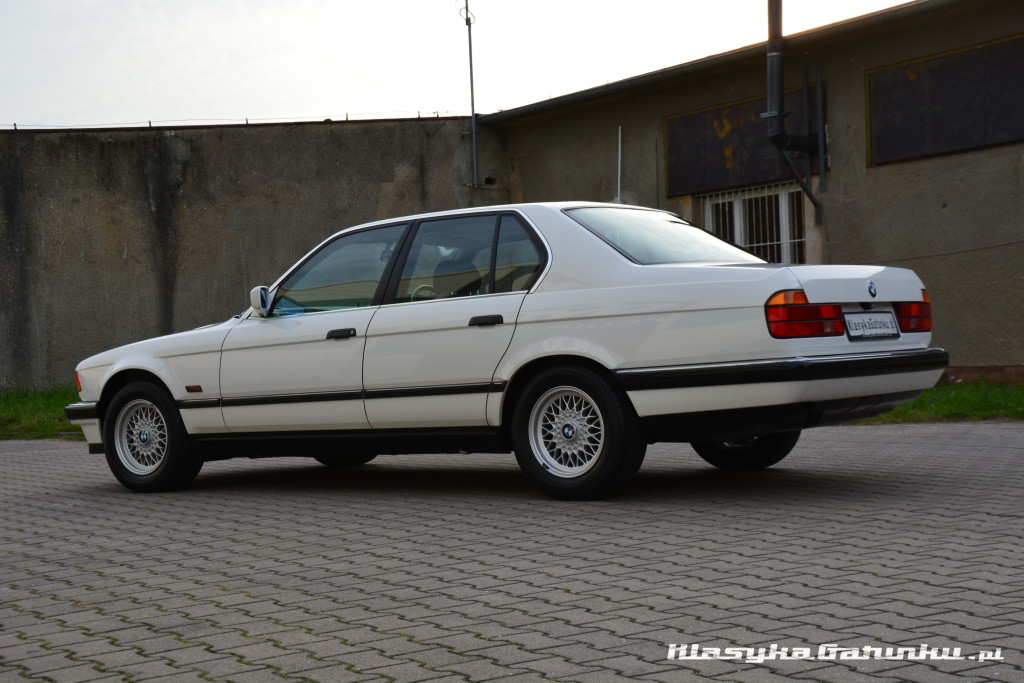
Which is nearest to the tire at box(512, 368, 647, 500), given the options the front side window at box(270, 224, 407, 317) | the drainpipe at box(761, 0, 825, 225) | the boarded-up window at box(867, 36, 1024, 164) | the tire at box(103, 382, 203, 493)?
the front side window at box(270, 224, 407, 317)

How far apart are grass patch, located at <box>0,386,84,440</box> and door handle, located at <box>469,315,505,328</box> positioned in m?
8.32

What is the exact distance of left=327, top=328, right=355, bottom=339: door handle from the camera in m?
7.30

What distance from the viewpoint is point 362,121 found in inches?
742

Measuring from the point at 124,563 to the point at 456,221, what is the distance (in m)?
2.88

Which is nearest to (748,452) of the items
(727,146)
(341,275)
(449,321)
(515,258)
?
(515,258)

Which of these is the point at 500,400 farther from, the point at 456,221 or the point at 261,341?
the point at 261,341

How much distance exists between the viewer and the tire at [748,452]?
25.6 feet

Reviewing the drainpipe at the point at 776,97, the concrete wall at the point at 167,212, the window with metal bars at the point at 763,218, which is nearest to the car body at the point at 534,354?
the drainpipe at the point at 776,97

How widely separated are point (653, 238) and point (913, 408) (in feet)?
19.7

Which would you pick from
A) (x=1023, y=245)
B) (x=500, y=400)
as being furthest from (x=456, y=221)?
(x=1023, y=245)

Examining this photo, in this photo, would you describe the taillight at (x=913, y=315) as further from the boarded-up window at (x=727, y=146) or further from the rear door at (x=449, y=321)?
the boarded-up window at (x=727, y=146)

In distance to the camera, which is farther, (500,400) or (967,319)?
(967,319)

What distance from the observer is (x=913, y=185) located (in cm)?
1419

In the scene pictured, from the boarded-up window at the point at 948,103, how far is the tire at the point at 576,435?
8628mm
